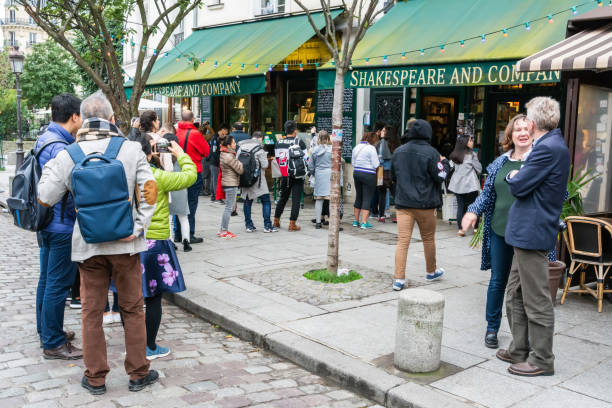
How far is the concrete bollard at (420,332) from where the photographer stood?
13.9 feet

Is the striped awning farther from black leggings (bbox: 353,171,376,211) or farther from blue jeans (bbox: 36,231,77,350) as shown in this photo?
blue jeans (bbox: 36,231,77,350)

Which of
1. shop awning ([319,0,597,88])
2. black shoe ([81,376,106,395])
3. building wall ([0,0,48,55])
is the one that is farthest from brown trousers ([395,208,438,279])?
building wall ([0,0,48,55])

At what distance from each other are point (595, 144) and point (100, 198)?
222 inches

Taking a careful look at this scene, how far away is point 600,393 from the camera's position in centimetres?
395

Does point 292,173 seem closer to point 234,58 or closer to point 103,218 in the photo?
point 234,58

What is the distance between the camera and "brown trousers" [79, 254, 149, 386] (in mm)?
3893

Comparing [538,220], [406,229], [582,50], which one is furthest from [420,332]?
[582,50]

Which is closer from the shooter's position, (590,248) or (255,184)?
(590,248)

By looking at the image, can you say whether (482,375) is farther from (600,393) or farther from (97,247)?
(97,247)

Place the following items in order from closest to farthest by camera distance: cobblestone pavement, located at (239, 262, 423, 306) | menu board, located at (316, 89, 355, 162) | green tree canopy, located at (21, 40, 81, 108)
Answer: cobblestone pavement, located at (239, 262, 423, 306) < menu board, located at (316, 89, 355, 162) < green tree canopy, located at (21, 40, 81, 108)

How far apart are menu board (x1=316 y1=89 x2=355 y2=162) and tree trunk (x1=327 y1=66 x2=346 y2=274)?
6467 mm

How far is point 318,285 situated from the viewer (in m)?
6.59

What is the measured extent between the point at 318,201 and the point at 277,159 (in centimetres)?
142

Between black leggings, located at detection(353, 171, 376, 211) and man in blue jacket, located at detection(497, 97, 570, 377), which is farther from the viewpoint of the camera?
black leggings, located at detection(353, 171, 376, 211)
